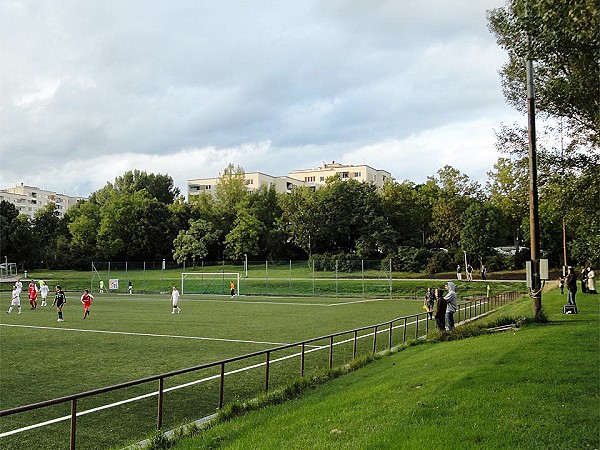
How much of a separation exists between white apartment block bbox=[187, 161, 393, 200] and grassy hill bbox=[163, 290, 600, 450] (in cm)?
10344

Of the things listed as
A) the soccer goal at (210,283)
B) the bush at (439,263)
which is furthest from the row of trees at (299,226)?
the soccer goal at (210,283)

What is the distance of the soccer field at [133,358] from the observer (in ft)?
32.8

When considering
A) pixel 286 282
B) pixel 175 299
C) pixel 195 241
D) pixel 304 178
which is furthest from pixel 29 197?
pixel 175 299

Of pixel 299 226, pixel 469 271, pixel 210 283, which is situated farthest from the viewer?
pixel 299 226

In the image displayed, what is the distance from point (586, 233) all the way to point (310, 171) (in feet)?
338

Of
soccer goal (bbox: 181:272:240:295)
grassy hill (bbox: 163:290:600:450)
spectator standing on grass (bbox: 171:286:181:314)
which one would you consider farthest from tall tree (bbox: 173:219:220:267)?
grassy hill (bbox: 163:290:600:450)

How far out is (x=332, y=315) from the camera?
31.7 metres

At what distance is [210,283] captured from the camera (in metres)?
60.7

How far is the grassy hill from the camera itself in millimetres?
6707

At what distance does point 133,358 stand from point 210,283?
44148 mm

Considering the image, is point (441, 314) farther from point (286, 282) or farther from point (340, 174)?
point (340, 174)

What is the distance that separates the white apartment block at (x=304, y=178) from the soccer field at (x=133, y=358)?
84.4 meters

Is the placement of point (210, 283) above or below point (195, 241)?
below

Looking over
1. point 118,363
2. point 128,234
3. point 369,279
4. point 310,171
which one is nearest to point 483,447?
point 118,363
